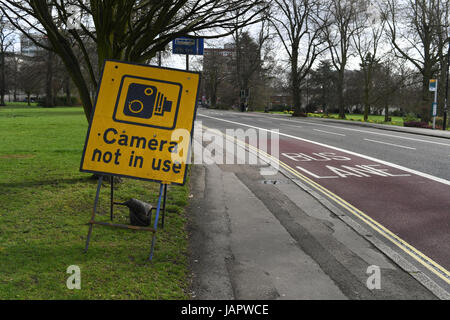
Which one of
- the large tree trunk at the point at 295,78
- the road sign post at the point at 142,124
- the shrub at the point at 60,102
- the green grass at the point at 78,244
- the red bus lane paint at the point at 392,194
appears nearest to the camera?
the green grass at the point at 78,244

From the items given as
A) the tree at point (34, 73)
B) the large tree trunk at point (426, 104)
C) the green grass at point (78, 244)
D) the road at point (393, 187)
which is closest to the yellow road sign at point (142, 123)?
the green grass at point (78, 244)

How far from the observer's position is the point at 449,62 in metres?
30.1

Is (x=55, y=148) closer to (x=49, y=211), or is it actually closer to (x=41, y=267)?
(x=49, y=211)

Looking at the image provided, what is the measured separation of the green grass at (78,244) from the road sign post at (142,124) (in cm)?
66

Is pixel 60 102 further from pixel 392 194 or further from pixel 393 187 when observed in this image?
pixel 392 194

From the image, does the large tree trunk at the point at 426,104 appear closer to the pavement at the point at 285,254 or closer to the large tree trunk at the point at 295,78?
the large tree trunk at the point at 295,78

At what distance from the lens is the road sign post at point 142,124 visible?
5.00m

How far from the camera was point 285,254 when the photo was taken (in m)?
5.08

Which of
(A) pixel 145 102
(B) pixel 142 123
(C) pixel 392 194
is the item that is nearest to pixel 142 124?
(B) pixel 142 123

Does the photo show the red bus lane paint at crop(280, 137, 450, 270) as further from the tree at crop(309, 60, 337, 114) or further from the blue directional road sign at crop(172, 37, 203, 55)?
the tree at crop(309, 60, 337, 114)

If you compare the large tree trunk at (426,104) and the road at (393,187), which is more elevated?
the large tree trunk at (426,104)

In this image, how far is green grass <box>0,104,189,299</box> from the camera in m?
3.86

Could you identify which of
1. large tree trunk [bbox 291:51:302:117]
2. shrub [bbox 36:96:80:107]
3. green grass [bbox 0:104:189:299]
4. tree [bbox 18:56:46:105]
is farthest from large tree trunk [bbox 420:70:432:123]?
shrub [bbox 36:96:80:107]

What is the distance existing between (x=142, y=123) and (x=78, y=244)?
1709 millimetres
